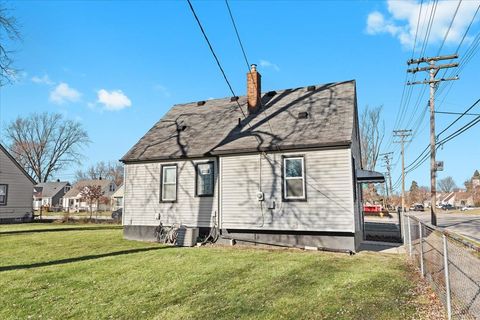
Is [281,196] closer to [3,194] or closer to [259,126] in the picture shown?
[259,126]

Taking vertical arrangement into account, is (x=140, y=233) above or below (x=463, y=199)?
below

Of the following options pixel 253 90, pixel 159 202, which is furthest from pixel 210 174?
pixel 253 90

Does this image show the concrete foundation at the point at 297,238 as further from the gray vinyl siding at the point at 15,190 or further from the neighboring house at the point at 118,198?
the neighboring house at the point at 118,198

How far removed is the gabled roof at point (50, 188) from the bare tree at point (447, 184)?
15442 centimetres

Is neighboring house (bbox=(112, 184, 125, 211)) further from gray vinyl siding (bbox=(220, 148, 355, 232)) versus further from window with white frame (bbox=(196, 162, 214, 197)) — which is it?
gray vinyl siding (bbox=(220, 148, 355, 232))

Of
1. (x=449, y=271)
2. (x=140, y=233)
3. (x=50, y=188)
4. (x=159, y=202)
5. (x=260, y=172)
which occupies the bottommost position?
(x=140, y=233)

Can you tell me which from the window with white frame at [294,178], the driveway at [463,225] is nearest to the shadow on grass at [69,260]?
the window with white frame at [294,178]

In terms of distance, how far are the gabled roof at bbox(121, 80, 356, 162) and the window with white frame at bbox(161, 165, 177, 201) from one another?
584 millimetres

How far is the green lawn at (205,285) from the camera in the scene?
553 cm

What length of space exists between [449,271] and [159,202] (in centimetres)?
1119

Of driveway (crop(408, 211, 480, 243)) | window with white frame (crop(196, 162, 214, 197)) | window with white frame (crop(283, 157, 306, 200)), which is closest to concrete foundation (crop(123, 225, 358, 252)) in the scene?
window with white frame (crop(283, 157, 306, 200))

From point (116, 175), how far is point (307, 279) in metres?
87.7

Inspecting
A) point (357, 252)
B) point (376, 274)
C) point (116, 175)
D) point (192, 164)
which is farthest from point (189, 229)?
point (116, 175)

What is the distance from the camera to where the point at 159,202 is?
47.2ft
